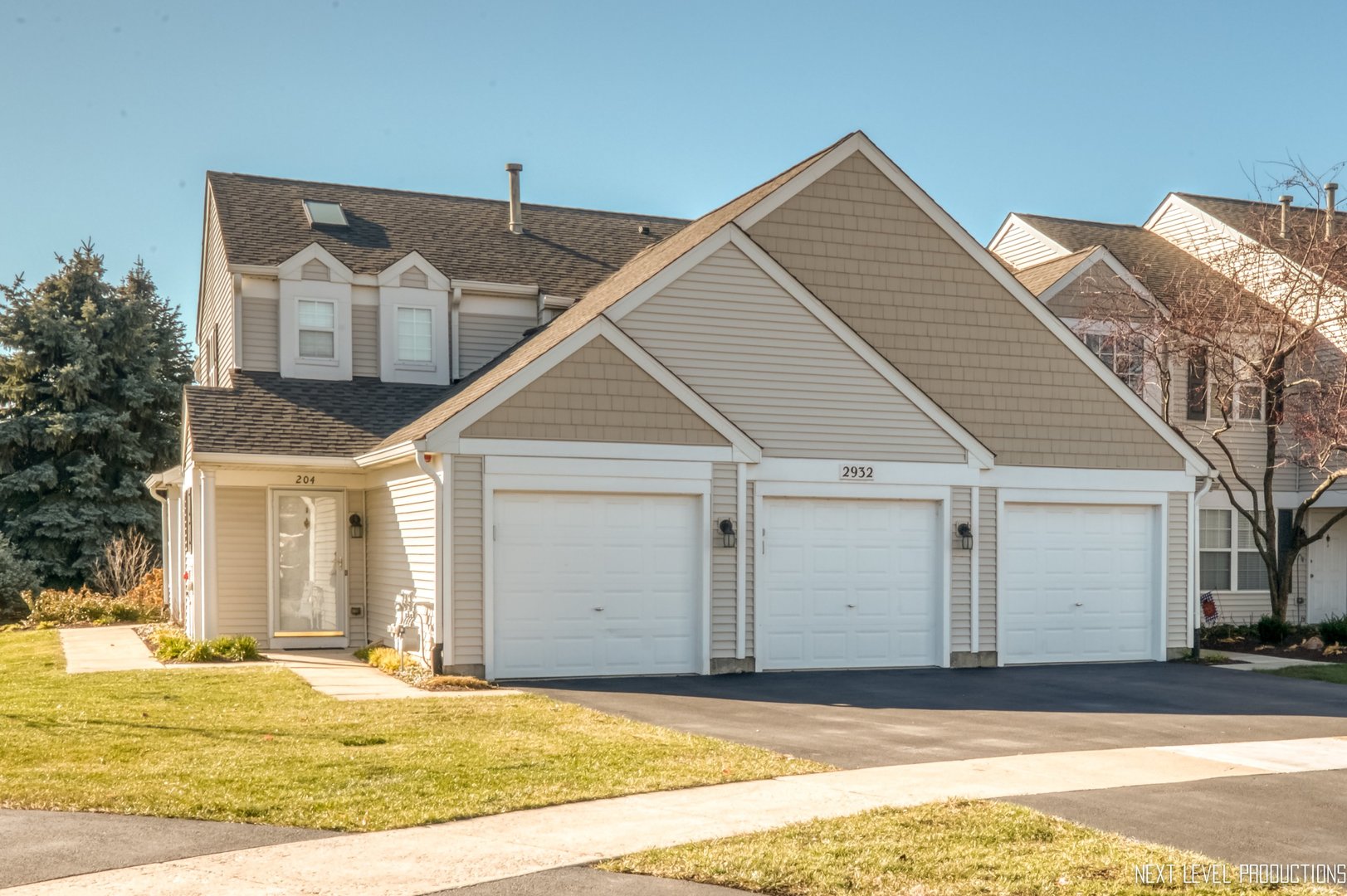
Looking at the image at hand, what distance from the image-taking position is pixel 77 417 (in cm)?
3441

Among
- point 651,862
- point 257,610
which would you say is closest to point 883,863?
point 651,862

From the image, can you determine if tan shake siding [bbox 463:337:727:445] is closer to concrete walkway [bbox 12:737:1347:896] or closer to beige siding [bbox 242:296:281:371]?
concrete walkway [bbox 12:737:1347:896]

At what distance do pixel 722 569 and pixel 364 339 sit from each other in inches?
350

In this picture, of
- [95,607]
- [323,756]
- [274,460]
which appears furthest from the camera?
[95,607]

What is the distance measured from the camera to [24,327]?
34.8 m

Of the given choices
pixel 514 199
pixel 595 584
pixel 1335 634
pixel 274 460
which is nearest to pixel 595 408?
pixel 595 584

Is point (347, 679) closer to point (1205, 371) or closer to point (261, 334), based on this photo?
point (261, 334)

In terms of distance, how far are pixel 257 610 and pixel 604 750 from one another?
36.1 ft

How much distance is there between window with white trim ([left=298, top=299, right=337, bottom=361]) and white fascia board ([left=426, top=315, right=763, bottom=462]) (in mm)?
7443

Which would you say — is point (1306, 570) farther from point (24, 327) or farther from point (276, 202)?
point (24, 327)

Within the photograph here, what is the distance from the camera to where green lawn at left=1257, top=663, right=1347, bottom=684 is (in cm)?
1722

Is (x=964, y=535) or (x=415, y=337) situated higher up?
(x=415, y=337)

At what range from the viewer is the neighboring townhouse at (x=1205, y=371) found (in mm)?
24078

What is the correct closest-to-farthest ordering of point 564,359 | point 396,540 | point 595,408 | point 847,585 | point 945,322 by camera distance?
point 564,359, point 595,408, point 847,585, point 396,540, point 945,322
